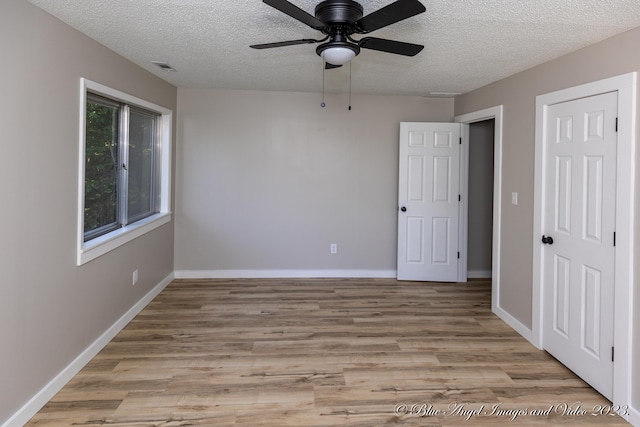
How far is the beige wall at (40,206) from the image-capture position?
6.64ft

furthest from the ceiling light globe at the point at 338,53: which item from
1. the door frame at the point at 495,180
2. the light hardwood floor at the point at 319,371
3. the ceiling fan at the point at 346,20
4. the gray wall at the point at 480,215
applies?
the gray wall at the point at 480,215

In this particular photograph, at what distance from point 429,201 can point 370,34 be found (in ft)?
8.78

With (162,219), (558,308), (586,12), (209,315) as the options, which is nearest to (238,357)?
(209,315)

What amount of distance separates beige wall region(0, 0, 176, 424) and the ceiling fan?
52.3 inches

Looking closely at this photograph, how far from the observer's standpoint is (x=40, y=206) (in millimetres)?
2301

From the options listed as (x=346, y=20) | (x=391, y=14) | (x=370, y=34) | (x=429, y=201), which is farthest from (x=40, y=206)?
(x=429, y=201)

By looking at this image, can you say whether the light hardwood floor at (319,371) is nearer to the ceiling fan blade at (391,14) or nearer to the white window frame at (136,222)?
the white window frame at (136,222)

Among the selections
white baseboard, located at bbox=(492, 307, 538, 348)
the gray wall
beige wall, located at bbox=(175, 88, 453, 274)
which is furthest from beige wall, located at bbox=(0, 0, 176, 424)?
the gray wall

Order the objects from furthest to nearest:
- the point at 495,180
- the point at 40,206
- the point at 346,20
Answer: the point at 495,180
the point at 40,206
the point at 346,20

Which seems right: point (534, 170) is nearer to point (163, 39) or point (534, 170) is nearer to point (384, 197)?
point (384, 197)

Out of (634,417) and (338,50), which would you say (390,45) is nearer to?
(338,50)

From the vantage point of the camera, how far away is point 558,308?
9.86ft

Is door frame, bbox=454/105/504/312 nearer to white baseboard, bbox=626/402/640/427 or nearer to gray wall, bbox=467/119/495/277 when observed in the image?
gray wall, bbox=467/119/495/277

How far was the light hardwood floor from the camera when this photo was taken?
2.28 m
